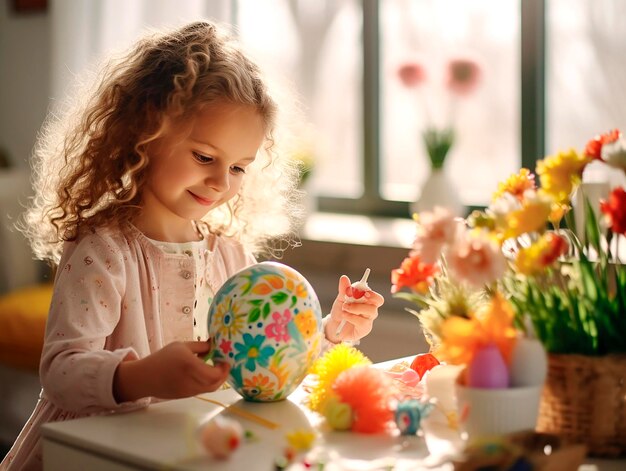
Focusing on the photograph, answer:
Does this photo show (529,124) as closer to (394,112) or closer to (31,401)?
(394,112)

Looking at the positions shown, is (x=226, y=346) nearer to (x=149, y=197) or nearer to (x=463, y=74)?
(x=149, y=197)

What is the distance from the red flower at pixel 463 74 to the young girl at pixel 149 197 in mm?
1275

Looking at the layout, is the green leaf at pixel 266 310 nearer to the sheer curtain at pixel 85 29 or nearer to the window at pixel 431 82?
the window at pixel 431 82

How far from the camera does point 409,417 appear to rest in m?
1.08

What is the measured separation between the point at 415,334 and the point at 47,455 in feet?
4.94

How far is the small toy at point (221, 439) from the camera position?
0.97 m

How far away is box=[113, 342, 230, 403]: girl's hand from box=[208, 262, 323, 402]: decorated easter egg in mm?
27

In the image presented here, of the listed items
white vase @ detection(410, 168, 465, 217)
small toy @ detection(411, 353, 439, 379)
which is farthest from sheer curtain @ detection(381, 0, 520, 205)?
small toy @ detection(411, 353, 439, 379)

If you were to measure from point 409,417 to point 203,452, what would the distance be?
0.76ft

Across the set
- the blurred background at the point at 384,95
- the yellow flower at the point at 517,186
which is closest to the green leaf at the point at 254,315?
the yellow flower at the point at 517,186

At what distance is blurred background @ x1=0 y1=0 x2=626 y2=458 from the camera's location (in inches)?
101

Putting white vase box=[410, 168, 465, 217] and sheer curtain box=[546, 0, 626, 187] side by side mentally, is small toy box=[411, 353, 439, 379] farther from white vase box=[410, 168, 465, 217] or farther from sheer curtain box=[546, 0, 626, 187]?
white vase box=[410, 168, 465, 217]

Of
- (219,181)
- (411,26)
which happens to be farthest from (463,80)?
(219,181)

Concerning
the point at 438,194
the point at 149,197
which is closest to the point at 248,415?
the point at 149,197
